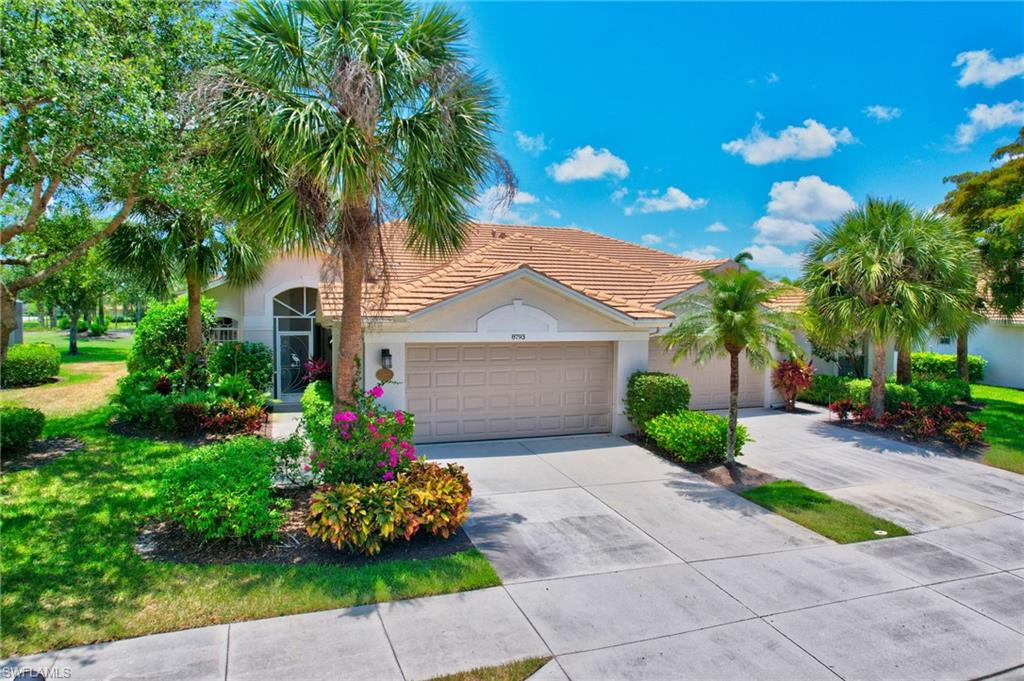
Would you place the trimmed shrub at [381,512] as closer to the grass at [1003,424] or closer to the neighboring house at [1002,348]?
the grass at [1003,424]

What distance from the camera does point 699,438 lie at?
34.7ft

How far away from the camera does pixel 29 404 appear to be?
15469 millimetres

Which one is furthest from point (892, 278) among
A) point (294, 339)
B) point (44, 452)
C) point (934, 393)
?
point (44, 452)

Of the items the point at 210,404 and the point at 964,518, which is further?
the point at 210,404

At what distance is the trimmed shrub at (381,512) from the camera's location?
20.8 feet

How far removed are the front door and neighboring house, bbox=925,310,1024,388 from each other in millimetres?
24315

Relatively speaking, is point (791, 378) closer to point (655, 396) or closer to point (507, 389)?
point (655, 396)

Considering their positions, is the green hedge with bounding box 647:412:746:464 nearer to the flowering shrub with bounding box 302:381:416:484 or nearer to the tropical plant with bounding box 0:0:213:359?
the flowering shrub with bounding box 302:381:416:484

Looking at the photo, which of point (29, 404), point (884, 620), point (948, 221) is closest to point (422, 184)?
point (884, 620)

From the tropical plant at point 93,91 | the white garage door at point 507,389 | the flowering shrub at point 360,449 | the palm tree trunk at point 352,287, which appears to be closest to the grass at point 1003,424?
the white garage door at point 507,389

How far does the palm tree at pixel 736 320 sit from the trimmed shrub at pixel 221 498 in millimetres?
7293

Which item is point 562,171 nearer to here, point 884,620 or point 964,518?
point 964,518

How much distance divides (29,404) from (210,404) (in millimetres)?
7658

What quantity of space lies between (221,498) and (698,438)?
8084 millimetres
